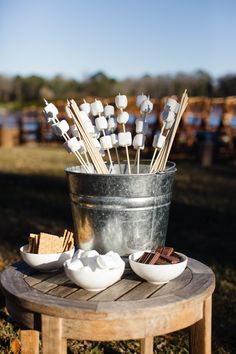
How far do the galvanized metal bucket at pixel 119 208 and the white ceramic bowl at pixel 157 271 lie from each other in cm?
15

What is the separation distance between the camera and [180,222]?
6324 millimetres

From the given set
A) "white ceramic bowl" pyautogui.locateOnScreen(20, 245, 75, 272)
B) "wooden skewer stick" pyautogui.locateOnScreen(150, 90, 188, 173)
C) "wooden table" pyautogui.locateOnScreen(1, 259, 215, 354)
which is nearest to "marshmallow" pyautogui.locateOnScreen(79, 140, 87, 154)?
"wooden skewer stick" pyautogui.locateOnScreen(150, 90, 188, 173)

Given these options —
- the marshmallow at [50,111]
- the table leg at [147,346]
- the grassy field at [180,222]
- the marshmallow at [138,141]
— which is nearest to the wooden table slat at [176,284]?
the table leg at [147,346]

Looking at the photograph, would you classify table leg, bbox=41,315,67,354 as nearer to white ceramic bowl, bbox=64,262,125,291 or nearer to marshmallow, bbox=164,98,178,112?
white ceramic bowl, bbox=64,262,125,291

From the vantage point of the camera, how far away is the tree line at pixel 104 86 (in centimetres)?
4147

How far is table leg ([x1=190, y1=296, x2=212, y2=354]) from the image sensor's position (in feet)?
6.63

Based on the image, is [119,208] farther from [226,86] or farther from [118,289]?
[226,86]

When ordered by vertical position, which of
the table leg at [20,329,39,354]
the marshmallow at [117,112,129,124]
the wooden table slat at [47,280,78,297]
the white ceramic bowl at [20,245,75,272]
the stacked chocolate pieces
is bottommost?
the table leg at [20,329,39,354]

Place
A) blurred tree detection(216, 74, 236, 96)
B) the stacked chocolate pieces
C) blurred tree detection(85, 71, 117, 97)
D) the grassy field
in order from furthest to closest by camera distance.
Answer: blurred tree detection(85, 71, 117, 97)
blurred tree detection(216, 74, 236, 96)
the grassy field
the stacked chocolate pieces

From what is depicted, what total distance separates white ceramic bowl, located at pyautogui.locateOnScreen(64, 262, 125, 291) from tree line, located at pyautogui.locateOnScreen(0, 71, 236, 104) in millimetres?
36442

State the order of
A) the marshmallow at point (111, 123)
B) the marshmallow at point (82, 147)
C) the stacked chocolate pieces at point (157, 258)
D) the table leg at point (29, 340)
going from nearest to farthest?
the stacked chocolate pieces at point (157, 258) → the table leg at point (29, 340) → the marshmallow at point (82, 147) → the marshmallow at point (111, 123)

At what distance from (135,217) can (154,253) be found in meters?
0.17

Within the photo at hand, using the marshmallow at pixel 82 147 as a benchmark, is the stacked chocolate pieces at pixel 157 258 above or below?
below

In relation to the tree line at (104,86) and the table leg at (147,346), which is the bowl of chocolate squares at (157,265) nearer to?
the table leg at (147,346)
